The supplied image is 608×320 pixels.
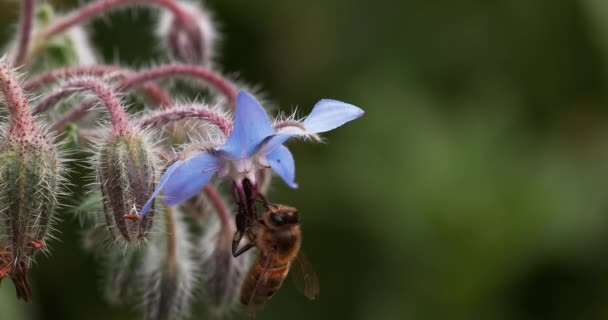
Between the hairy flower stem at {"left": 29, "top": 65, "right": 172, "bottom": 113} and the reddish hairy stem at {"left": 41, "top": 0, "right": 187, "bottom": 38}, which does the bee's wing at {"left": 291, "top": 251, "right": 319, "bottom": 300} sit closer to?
the hairy flower stem at {"left": 29, "top": 65, "right": 172, "bottom": 113}

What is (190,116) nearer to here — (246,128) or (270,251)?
(246,128)

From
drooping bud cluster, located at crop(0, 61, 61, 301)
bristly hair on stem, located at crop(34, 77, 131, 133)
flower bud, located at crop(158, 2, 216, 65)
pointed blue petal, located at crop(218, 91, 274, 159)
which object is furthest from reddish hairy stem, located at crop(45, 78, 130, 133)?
flower bud, located at crop(158, 2, 216, 65)

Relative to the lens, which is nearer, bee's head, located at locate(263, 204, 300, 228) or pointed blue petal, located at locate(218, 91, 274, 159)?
pointed blue petal, located at locate(218, 91, 274, 159)

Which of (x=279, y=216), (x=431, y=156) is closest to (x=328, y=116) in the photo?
(x=279, y=216)

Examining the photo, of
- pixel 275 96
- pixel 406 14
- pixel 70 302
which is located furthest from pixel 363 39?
pixel 70 302

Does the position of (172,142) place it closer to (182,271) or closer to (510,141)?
(182,271)

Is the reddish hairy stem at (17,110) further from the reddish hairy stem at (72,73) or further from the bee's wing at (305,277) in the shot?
the bee's wing at (305,277)
